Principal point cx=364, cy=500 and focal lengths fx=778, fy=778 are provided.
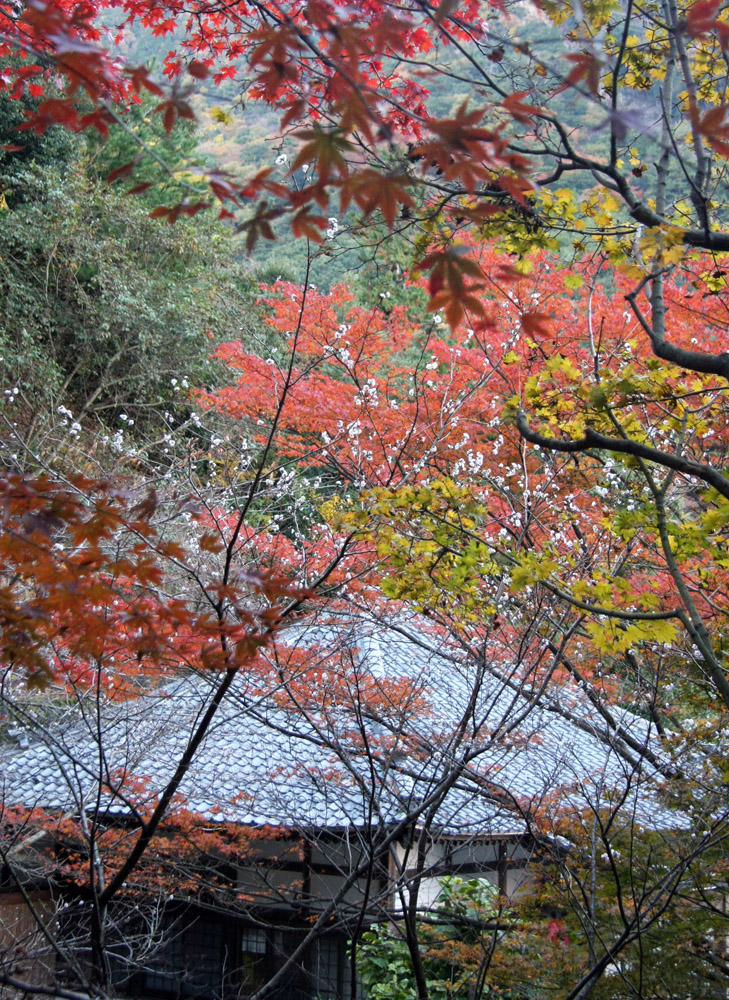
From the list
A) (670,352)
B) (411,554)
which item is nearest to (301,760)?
(411,554)

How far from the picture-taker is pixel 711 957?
14.0 ft

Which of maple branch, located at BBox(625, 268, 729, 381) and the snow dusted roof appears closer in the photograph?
maple branch, located at BBox(625, 268, 729, 381)

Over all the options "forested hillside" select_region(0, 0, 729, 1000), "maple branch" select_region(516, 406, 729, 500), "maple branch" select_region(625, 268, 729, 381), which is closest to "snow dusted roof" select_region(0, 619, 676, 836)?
"forested hillside" select_region(0, 0, 729, 1000)

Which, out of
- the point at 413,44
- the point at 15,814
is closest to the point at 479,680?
the point at 413,44

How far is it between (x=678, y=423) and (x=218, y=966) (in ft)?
24.4

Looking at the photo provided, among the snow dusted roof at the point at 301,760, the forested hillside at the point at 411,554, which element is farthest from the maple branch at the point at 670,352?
the snow dusted roof at the point at 301,760

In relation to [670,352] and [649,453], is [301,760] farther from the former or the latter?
[670,352]

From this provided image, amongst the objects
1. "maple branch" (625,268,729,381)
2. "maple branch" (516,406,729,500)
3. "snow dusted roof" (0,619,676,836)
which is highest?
"maple branch" (625,268,729,381)

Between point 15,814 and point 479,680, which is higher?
point 479,680

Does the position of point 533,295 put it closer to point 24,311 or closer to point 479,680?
point 479,680

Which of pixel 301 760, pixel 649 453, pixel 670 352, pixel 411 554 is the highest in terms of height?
pixel 670 352

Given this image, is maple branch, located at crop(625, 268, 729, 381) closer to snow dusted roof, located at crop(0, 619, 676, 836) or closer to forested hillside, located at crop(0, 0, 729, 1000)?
forested hillside, located at crop(0, 0, 729, 1000)

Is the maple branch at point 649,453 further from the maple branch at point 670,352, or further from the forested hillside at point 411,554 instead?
the maple branch at point 670,352

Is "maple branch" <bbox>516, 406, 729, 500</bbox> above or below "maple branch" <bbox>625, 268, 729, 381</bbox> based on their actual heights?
below
